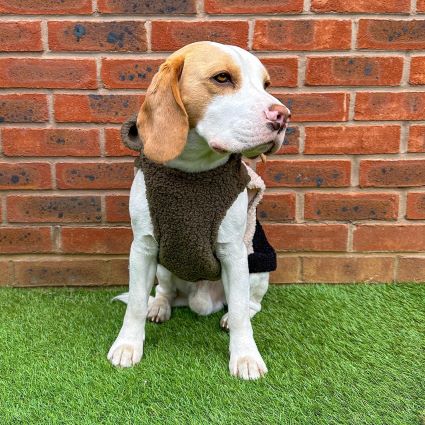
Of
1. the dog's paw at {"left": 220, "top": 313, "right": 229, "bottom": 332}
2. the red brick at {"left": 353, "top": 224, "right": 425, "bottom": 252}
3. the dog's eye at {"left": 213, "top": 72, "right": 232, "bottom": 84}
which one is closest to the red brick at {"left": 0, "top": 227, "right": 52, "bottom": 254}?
the dog's paw at {"left": 220, "top": 313, "right": 229, "bottom": 332}

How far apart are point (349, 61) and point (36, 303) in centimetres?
177

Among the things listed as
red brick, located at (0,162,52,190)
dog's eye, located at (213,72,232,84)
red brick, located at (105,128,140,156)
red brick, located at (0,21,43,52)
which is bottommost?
red brick, located at (0,162,52,190)

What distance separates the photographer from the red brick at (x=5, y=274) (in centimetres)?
249

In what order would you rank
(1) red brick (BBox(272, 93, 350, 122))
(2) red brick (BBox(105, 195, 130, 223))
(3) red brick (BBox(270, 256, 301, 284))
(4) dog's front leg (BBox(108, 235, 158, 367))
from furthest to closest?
1. (3) red brick (BBox(270, 256, 301, 284))
2. (2) red brick (BBox(105, 195, 130, 223))
3. (1) red brick (BBox(272, 93, 350, 122))
4. (4) dog's front leg (BBox(108, 235, 158, 367))

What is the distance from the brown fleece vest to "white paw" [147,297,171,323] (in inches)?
17.3

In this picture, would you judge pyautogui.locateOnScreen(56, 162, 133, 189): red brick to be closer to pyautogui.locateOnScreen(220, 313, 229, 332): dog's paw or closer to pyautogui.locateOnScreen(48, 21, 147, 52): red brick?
pyautogui.locateOnScreen(48, 21, 147, 52): red brick

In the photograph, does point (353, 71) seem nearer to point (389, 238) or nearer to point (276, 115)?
point (389, 238)

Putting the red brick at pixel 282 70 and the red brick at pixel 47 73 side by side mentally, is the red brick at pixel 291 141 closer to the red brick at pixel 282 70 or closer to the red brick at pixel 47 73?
the red brick at pixel 282 70

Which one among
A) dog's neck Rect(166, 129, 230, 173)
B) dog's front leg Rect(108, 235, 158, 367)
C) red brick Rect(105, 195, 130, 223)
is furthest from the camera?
red brick Rect(105, 195, 130, 223)

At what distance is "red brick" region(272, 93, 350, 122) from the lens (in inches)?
91.6

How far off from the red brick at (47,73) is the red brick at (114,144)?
220 millimetres

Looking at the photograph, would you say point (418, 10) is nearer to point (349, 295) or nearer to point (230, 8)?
point (230, 8)

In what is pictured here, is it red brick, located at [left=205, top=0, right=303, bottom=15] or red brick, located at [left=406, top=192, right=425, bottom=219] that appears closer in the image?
red brick, located at [left=205, top=0, right=303, bottom=15]

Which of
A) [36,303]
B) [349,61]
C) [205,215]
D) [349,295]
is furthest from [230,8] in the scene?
[36,303]
